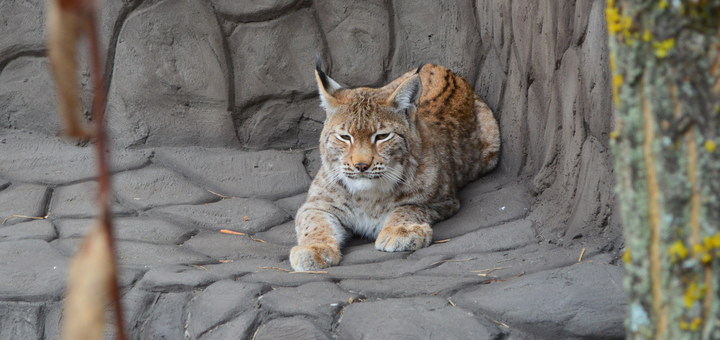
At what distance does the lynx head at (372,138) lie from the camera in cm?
396

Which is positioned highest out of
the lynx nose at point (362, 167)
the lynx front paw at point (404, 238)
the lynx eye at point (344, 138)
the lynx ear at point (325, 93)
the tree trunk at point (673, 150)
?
the tree trunk at point (673, 150)

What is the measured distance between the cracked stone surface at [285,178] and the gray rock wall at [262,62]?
2 cm

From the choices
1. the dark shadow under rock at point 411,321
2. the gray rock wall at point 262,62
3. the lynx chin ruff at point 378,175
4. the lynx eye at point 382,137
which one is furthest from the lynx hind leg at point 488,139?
the dark shadow under rock at point 411,321

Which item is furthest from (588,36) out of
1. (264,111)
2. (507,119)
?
(264,111)

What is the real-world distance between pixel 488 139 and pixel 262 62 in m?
2.07

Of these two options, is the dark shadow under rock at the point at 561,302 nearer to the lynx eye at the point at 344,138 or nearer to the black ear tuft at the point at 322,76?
the lynx eye at the point at 344,138

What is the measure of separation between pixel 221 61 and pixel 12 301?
2.90m

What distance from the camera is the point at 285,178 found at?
17.0 feet

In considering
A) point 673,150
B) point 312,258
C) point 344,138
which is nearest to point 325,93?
point 344,138

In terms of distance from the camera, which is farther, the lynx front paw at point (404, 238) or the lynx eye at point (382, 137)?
the lynx eye at point (382, 137)

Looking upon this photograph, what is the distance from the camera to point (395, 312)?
8.29 feet

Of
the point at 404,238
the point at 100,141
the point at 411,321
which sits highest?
the point at 100,141

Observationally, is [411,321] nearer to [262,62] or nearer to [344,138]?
[344,138]

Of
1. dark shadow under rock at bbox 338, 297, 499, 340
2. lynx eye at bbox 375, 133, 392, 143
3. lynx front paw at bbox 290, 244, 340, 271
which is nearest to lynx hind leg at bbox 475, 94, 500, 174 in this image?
lynx eye at bbox 375, 133, 392, 143
